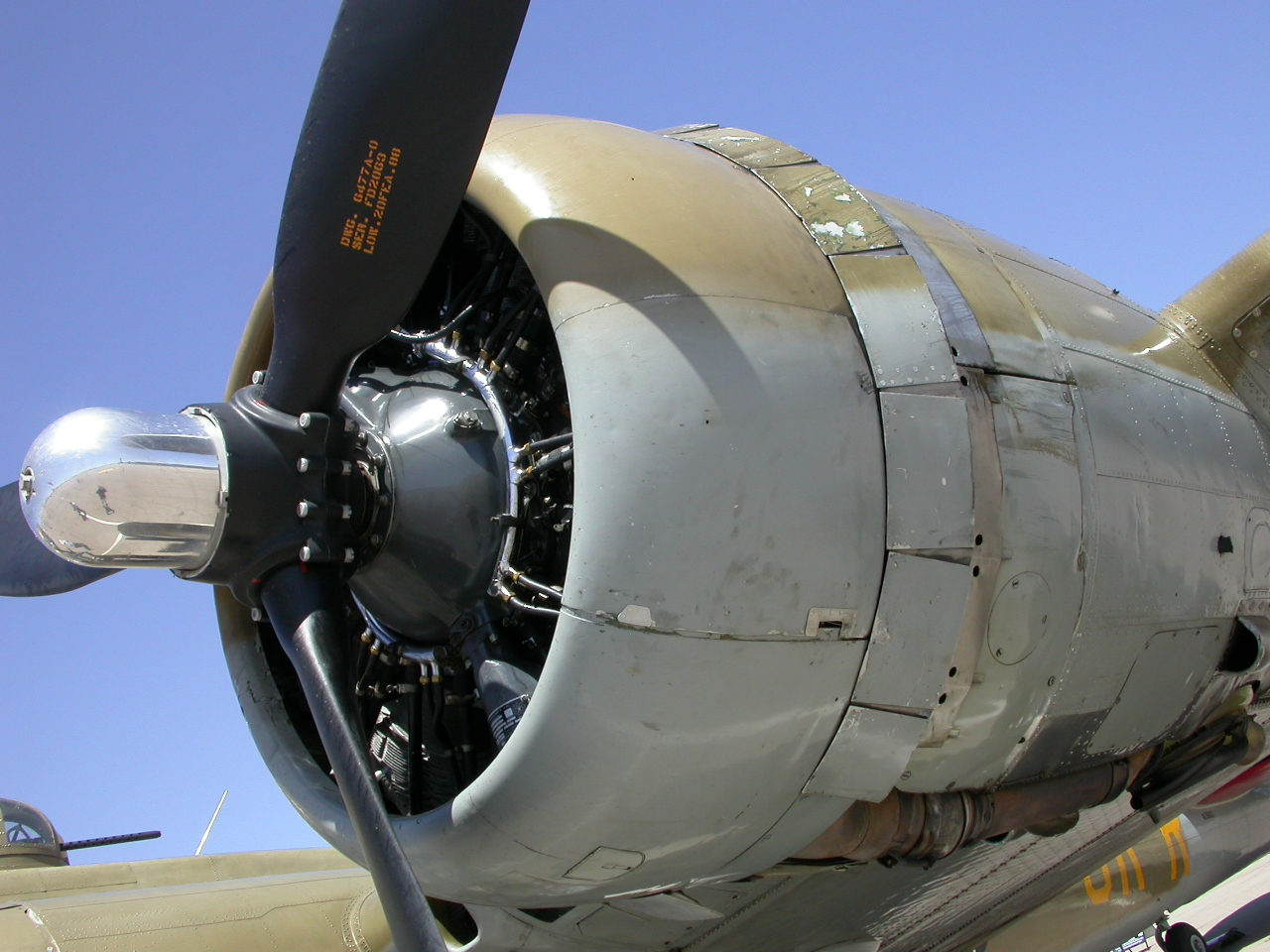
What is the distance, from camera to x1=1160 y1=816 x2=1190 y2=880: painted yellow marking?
7195 millimetres

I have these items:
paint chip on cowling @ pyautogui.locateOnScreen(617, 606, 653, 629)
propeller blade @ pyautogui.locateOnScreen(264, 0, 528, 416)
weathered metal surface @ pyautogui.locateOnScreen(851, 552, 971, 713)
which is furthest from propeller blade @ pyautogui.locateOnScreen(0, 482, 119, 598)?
weathered metal surface @ pyautogui.locateOnScreen(851, 552, 971, 713)

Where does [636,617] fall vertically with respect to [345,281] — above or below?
below

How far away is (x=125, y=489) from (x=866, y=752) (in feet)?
6.86

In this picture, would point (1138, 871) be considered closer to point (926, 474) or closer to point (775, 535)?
point (926, 474)

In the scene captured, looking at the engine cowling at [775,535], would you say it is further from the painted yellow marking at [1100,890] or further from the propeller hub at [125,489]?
the painted yellow marking at [1100,890]

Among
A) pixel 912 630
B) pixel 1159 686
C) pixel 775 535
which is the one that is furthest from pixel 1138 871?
pixel 775 535

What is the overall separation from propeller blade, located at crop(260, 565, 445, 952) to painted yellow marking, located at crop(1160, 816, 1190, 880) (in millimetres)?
5896

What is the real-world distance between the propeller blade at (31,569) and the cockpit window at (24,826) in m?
4.53

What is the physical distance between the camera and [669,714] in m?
2.90

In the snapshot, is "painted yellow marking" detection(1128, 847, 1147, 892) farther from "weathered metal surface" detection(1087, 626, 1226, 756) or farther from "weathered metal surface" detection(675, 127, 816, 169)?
"weathered metal surface" detection(675, 127, 816, 169)

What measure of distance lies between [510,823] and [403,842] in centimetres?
44

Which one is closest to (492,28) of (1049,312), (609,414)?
(609,414)

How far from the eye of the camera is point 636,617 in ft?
9.34

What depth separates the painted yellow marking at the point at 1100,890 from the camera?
674 cm
